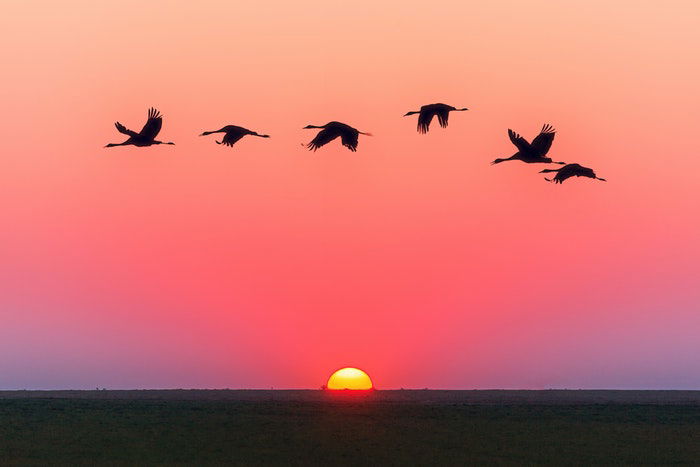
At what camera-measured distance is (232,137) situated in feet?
91.8

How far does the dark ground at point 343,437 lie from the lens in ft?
159

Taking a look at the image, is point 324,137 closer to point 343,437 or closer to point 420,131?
point 420,131

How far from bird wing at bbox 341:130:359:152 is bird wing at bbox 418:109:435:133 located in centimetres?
151

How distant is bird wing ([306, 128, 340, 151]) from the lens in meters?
27.0

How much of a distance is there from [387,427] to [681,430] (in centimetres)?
1460

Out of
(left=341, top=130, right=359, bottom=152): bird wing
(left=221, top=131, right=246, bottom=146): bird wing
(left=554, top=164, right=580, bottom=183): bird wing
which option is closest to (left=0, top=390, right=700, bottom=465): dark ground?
(left=554, top=164, right=580, bottom=183): bird wing

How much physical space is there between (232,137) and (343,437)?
3100 cm

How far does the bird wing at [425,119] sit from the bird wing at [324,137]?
5.79ft

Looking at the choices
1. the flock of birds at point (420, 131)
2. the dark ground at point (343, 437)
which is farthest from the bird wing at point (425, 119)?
the dark ground at point (343, 437)

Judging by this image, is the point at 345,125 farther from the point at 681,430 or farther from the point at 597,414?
the point at 597,414

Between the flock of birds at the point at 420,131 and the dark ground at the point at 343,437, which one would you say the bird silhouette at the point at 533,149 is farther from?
the dark ground at the point at 343,437

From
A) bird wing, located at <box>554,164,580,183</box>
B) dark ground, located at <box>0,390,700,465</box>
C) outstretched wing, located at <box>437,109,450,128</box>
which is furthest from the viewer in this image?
dark ground, located at <box>0,390,700,465</box>

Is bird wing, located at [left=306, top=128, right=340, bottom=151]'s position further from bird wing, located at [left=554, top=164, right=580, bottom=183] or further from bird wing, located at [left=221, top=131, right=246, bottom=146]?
bird wing, located at [left=554, top=164, right=580, bottom=183]

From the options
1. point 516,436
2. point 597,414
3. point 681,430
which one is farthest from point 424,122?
point 597,414
